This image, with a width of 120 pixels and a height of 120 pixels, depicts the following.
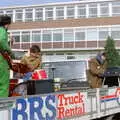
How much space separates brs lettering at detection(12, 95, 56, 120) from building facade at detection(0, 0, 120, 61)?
5163 cm

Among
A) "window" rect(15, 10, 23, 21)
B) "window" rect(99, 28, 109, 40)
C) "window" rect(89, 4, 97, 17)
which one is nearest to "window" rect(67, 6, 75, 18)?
"window" rect(89, 4, 97, 17)

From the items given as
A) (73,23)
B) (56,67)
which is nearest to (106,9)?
(73,23)

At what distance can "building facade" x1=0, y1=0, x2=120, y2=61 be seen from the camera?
61250 mm

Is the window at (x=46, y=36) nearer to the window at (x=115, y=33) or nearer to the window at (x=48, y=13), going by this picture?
the window at (x=48, y=13)

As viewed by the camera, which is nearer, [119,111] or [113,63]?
[119,111]

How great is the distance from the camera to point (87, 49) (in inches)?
2394

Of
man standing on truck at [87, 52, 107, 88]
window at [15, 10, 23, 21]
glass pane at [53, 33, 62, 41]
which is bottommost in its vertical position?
man standing on truck at [87, 52, 107, 88]

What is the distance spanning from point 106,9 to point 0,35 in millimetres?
56879

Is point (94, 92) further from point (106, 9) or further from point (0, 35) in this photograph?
point (106, 9)

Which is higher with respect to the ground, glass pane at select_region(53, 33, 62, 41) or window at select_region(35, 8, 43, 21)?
window at select_region(35, 8, 43, 21)

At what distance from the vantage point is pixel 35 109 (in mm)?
7203

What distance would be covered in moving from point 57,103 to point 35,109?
0.76 m

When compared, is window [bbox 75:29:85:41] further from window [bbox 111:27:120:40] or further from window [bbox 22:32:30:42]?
window [bbox 22:32:30:42]

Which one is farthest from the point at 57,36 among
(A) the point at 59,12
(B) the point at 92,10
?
(B) the point at 92,10
